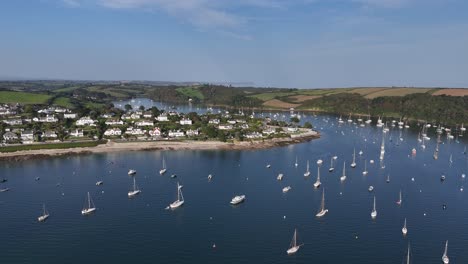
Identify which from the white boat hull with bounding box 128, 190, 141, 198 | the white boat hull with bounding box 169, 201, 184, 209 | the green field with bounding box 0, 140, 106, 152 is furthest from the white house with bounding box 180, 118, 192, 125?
the white boat hull with bounding box 169, 201, 184, 209

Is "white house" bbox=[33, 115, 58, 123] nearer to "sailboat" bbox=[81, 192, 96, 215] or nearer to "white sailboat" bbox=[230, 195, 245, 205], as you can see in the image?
"sailboat" bbox=[81, 192, 96, 215]

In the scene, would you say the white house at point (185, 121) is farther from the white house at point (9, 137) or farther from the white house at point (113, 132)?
the white house at point (9, 137)

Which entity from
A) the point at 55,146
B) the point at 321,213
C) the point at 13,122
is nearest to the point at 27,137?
the point at 55,146

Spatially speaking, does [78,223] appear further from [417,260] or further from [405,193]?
[405,193]

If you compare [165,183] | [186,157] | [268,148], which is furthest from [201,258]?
[268,148]

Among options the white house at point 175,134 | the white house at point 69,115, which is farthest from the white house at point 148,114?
the white house at point 175,134

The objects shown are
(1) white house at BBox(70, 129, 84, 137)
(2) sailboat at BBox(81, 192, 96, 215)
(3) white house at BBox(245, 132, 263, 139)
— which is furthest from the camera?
(3) white house at BBox(245, 132, 263, 139)
